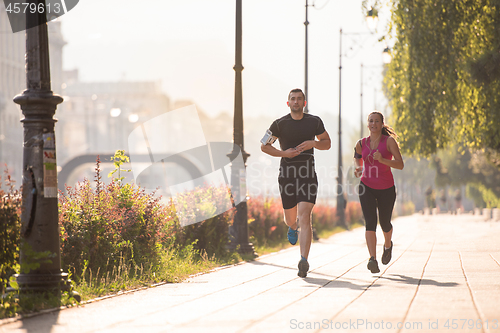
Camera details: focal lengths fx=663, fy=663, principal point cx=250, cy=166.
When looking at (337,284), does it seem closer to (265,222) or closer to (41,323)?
(41,323)

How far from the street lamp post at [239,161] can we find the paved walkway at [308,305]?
3.60 metres

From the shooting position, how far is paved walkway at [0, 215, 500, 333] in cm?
474

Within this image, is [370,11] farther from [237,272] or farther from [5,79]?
[5,79]

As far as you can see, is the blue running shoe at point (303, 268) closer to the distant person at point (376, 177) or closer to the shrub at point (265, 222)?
the distant person at point (376, 177)

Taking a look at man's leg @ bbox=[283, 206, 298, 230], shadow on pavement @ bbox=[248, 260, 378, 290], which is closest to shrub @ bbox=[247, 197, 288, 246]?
man's leg @ bbox=[283, 206, 298, 230]

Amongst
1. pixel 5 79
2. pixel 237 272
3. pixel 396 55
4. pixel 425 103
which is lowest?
pixel 237 272

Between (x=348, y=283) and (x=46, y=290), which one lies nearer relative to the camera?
(x=46, y=290)

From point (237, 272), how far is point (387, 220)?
2211 millimetres

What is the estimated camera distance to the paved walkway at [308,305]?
15.5 ft

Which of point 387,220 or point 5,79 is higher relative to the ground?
point 5,79

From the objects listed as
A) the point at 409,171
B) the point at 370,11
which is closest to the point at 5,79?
the point at 409,171

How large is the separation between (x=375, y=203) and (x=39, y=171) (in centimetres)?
408

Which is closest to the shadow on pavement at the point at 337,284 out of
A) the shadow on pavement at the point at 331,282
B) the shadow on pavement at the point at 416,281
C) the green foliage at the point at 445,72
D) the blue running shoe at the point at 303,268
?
the shadow on pavement at the point at 331,282

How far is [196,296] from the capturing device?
653 cm
